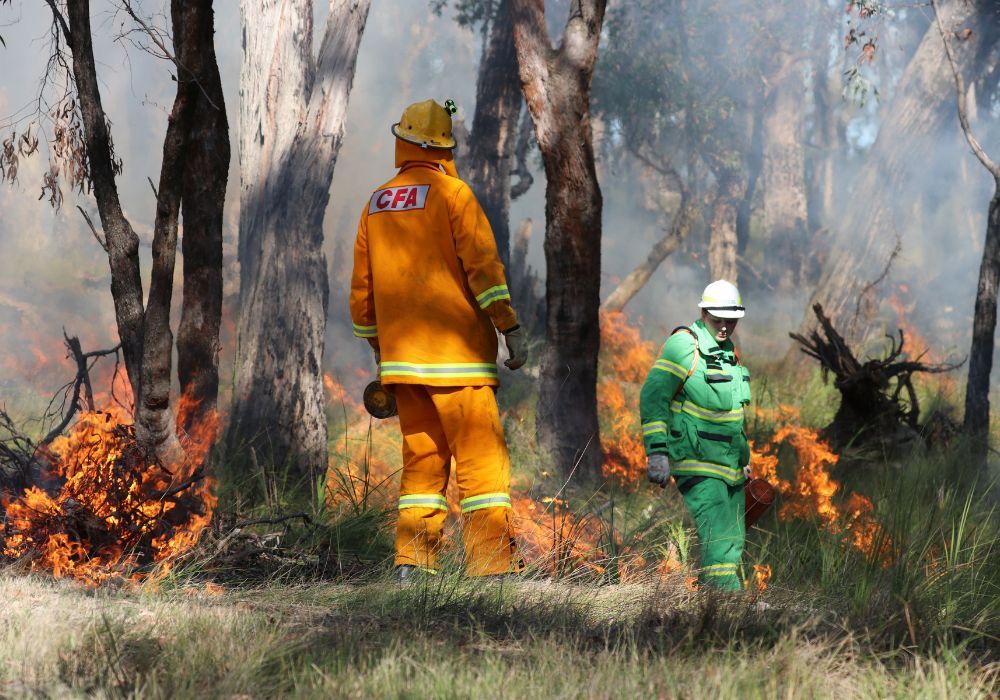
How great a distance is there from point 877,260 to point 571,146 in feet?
25.4

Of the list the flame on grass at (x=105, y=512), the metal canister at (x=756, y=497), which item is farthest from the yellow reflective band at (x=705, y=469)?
the flame on grass at (x=105, y=512)

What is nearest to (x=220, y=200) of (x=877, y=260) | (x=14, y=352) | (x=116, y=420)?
(x=116, y=420)

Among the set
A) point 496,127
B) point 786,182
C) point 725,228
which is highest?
point 786,182

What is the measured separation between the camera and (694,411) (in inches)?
192

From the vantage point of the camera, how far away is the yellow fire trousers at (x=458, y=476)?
4574 mm

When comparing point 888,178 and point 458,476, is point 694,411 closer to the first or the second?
point 458,476

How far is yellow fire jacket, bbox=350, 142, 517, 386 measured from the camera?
4.65 m

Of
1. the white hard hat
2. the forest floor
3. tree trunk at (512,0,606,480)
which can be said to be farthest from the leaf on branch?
the forest floor

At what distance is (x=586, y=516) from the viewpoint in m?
5.32

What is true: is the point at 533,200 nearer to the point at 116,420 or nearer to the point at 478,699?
the point at 116,420

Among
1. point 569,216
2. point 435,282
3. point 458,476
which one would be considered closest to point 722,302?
point 435,282

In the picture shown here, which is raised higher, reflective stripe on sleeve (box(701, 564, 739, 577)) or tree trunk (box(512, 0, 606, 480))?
tree trunk (box(512, 0, 606, 480))

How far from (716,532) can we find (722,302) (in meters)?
1.01

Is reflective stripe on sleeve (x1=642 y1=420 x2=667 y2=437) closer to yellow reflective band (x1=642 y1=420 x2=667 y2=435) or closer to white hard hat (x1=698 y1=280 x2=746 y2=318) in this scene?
yellow reflective band (x1=642 y1=420 x2=667 y2=435)
